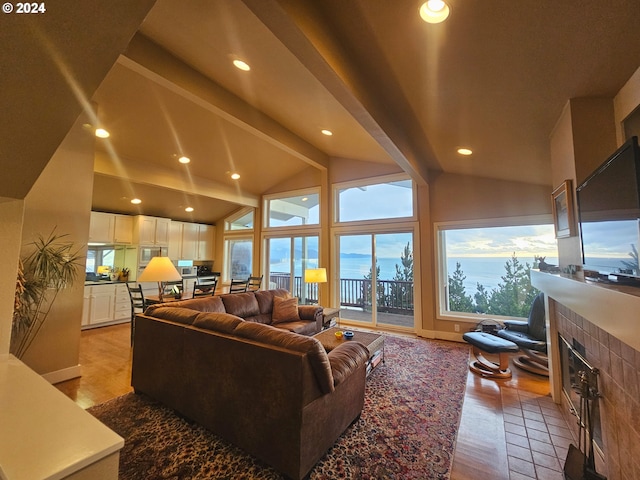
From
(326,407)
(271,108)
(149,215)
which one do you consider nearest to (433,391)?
(326,407)

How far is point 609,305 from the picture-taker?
124 cm

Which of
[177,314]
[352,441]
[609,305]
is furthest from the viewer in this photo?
[177,314]

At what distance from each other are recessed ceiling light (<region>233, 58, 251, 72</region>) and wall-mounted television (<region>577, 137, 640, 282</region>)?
120 inches

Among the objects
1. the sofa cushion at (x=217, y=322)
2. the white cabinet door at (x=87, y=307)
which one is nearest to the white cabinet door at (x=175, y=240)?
the white cabinet door at (x=87, y=307)

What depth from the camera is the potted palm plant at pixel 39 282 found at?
2826 mm

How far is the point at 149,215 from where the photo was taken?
6.52m

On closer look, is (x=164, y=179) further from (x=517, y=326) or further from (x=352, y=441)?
(x=517, y=326)

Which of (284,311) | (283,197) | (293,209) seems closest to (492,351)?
(284,311)

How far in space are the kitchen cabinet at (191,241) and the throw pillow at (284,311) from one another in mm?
4080

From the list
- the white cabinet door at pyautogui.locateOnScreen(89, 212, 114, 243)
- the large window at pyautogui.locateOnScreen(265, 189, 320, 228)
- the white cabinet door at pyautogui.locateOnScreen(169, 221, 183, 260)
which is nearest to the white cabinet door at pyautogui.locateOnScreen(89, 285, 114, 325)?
the white cabinet door at pyautogui.locateOnScreen(89, 212, 114, 243)

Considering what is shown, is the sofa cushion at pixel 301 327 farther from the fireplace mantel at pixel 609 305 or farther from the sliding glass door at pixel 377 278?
the fireplace mantel at pixel 609 305

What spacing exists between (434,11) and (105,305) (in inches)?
266

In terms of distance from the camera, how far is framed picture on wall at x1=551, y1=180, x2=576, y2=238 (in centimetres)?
231

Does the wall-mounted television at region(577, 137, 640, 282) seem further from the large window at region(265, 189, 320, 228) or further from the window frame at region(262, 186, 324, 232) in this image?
the large window at region(265, 189, 320, 228)
